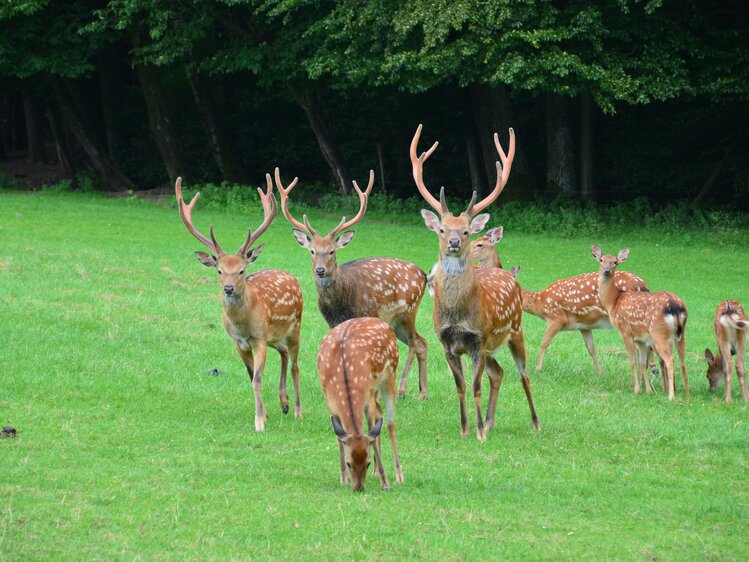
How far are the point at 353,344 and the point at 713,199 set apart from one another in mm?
17658

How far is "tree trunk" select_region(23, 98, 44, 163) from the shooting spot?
105 ft

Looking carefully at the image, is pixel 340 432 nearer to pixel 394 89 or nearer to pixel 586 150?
pixel 586 150

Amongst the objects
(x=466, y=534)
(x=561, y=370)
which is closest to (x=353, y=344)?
(x=466, y=534)

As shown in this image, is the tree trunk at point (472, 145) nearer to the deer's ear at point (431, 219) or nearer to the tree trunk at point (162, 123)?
the tree trunk at point (162, 123)

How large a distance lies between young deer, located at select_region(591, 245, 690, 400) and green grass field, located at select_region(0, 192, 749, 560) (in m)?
0.32

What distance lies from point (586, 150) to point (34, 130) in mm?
15916

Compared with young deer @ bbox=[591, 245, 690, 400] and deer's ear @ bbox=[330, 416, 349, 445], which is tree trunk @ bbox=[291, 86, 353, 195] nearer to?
young deer @ bbox=[591, 245, 690, 400]

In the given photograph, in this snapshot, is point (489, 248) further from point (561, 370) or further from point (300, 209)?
point (300, 209)

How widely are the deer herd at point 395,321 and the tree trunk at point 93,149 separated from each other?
18.2 metres

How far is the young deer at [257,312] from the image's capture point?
357 inches

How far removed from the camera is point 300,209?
961 inches

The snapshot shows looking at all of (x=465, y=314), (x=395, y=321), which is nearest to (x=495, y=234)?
(x=395, y=321)

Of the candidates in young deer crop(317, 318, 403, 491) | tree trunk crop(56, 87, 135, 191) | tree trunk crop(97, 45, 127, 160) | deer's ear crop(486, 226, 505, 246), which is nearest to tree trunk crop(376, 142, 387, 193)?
tree trunk crop(56, 87, 135, 191)

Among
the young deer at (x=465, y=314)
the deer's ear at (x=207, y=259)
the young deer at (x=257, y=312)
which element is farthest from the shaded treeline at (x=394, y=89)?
the deer's ear at (x=207, y=259)
